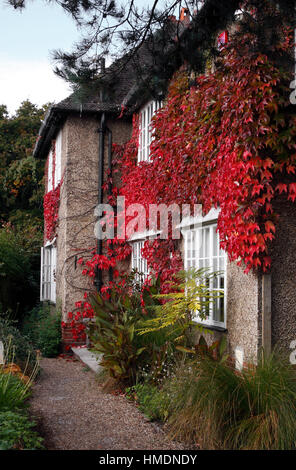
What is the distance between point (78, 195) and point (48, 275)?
133 inches

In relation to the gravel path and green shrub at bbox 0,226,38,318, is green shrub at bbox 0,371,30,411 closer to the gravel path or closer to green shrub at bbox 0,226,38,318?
the gravel path

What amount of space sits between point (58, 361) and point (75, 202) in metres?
3.34

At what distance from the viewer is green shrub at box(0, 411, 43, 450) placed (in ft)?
13.6

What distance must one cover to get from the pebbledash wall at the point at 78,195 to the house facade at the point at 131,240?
0.8 inches

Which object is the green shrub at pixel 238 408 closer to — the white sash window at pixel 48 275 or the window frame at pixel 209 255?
the window frame at pixel 209 255

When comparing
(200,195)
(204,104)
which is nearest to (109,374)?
(200,195)

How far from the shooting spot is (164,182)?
792 centimetres

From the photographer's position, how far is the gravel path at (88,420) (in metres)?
4.73

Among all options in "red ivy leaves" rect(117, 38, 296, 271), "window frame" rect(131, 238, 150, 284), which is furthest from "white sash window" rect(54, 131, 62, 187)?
"red ivy leaves" rect(117, 38, 296, 271)

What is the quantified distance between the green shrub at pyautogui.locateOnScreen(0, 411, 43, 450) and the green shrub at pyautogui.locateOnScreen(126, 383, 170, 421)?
1352 mm

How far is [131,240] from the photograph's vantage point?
10.3m

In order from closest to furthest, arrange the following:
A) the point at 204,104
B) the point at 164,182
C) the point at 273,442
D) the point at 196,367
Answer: the point at 273,442, the point at 196,367, the point at 204,104, the point at 164,182

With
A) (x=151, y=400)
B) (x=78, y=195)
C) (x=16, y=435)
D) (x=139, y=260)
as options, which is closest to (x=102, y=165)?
(x=78, y=195)

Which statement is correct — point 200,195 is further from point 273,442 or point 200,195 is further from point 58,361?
point 58,361
